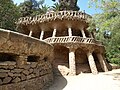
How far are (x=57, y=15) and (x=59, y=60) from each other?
503cm

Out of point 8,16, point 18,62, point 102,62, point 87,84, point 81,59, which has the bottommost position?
point 87,84

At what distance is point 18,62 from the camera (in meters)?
6.43

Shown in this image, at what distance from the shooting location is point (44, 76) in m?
9.02

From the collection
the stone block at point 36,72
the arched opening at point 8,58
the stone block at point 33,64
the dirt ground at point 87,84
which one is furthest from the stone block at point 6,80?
the dirt ground at point 87,84

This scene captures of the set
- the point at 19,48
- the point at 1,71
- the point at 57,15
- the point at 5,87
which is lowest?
the point at 5,87

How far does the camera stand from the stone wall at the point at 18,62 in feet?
18.4

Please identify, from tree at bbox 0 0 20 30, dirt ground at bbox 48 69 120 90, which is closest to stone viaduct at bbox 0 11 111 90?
dirt ground at bbox 48 69 120 90

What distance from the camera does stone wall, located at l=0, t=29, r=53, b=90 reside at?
5.59 metres

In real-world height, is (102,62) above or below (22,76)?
above

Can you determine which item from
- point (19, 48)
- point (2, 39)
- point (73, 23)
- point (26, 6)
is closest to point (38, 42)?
point (19, 48)

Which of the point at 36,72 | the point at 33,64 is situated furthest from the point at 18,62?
the point at 36,72

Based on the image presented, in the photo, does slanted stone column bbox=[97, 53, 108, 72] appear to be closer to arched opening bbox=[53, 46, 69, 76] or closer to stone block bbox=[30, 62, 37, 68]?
arched opening bbox=[53, 46, 69, 76]

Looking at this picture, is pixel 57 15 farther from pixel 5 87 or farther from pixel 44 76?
pixel 5 87

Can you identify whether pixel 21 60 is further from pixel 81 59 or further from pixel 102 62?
pixel 102 62
